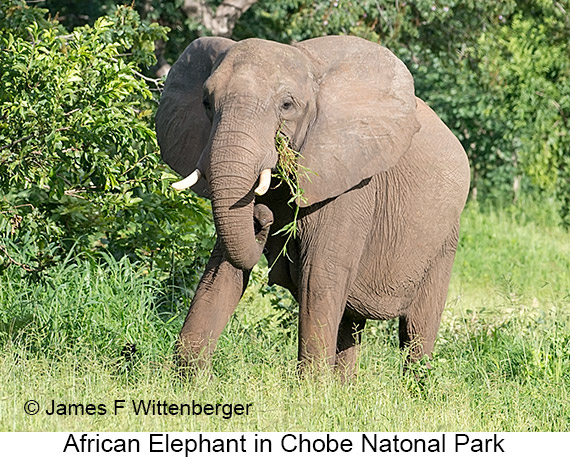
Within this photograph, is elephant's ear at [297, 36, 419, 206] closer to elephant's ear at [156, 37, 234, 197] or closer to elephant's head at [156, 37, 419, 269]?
elephant's head at [156, 37, 419, 269]

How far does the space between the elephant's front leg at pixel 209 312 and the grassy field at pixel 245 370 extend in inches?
5.1

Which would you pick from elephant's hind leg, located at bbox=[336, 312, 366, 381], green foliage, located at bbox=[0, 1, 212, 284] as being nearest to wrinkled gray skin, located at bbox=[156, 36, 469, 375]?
elephant's hind leg, located at bbox=[336, 312, 366, 381]

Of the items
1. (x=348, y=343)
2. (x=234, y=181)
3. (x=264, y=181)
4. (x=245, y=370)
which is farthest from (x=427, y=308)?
(x=234, y=181)

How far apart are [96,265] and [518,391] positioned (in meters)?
3.07

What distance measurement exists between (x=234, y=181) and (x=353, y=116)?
93 cm

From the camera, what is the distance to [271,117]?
16.8 ft

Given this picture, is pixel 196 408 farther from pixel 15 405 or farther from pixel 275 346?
pixel 275 346

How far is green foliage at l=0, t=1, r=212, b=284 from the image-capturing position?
6504 millimetres

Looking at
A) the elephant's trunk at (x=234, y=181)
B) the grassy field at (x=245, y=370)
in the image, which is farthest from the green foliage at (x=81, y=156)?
the elephant's trunk at (x=234, y=181)

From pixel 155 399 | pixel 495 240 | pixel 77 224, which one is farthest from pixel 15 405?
pixel 495 240

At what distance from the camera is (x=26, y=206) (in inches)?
292

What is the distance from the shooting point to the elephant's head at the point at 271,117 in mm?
5012

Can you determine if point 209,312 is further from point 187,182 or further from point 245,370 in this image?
point 187,182

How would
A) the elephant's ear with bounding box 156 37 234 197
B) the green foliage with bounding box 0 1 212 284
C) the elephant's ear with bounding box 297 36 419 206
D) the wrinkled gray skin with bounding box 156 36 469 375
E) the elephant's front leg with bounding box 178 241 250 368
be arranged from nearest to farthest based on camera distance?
the wrinkled gray skin with bounding box 156 36 469 375 → the elephant's ear with bounding box 297 36 419 206 → the elephant's ear with bounding box 156 37 234 197 → the elephant's front leg with bounding box 178 241 250 368 → the green foliage with bounding box 0 1 212 284
